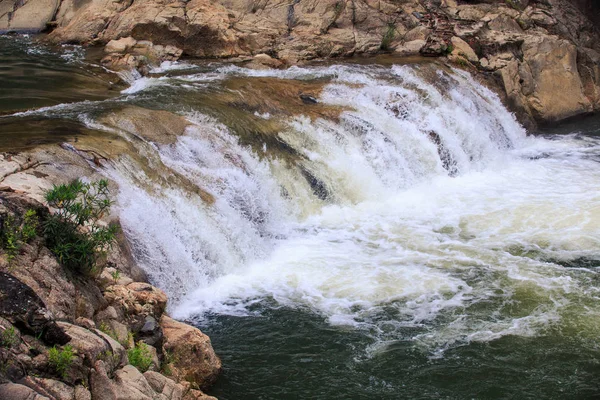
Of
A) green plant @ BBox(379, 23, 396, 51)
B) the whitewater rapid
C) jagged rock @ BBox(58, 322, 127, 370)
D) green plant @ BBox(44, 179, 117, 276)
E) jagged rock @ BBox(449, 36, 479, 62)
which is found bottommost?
the whitewater rapid

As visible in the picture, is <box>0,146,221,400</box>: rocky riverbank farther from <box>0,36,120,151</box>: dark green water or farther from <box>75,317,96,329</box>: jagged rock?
<box>0,36,120,151</box>: dark green water

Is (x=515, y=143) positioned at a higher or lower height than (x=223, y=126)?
lower

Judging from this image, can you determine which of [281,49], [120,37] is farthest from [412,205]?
[120,37]

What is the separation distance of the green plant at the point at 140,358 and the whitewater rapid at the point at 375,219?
2261mm

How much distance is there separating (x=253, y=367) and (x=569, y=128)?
42.4 feet

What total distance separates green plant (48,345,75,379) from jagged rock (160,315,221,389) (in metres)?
1.55

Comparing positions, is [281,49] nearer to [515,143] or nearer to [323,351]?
[515,143]

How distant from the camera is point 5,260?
490cm

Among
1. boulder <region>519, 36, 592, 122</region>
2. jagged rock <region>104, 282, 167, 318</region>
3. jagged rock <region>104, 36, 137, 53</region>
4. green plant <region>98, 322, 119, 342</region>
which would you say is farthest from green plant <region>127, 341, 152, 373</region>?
boulder <region>519, 36, 592, 122</region>

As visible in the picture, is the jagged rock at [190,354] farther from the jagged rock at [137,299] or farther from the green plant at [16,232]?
the green plant at [16,232]

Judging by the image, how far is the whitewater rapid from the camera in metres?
7.87

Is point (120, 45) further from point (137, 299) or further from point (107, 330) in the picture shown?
point (107, 330)

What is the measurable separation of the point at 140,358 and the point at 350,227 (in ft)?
17.7

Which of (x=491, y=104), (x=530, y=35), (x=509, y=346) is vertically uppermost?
(x=530, y=35)
